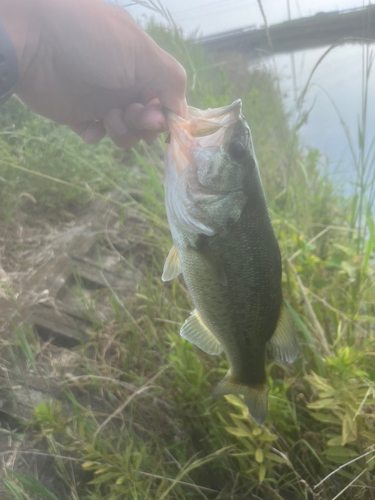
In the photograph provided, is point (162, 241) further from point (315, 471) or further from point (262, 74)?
point (262, 74)

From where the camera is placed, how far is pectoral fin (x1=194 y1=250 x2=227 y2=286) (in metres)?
0.79

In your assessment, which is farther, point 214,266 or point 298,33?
point 298,33

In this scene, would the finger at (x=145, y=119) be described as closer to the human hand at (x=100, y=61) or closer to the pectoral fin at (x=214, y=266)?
the human hand at (x=100, y=61)

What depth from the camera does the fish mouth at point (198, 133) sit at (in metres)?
0.80

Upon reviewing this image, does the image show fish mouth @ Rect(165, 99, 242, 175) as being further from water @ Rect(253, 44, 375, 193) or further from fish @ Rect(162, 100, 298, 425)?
water @ Rect(253, 44, 375, 193)

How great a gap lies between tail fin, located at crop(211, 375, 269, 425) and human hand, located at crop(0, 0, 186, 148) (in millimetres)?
822

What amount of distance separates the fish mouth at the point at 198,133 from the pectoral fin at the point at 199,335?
0.47m

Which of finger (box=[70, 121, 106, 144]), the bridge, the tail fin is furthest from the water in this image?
the tail fin

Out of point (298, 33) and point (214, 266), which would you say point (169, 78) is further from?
point (298, 33)

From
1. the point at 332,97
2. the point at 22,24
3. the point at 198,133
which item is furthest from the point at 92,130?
the point at 332,97

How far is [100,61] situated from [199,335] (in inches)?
38.1

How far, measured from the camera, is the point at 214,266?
2.60ft

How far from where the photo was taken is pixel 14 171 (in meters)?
2.01

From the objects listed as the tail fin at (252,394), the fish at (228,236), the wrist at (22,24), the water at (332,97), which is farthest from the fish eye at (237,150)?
the water at (332,97)
